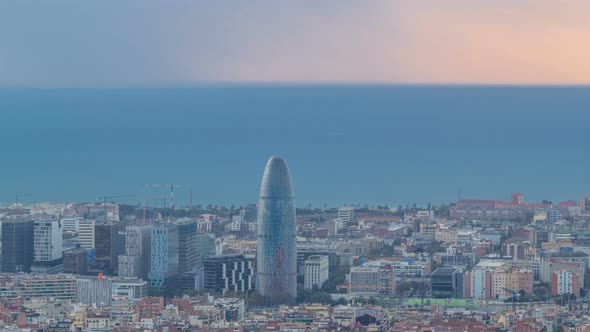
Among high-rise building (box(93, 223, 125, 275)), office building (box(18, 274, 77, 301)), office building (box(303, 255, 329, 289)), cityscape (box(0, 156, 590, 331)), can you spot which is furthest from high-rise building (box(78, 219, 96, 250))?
office building (box(303, 255, 329, 289))

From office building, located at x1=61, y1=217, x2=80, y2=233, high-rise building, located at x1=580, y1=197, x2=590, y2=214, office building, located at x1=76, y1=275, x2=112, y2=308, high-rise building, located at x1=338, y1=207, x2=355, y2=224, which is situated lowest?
office building, located at x1=76, y1=275, x2=112, y2=308

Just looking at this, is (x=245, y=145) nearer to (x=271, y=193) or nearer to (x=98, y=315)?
(x=271, y=193)

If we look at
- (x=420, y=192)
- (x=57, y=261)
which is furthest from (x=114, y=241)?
(x=420, y=192)

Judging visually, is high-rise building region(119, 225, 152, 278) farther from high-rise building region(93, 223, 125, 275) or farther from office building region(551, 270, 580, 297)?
office building region(551, 270, 580, 297)

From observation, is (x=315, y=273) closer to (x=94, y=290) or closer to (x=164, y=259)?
(x=164, y=259)

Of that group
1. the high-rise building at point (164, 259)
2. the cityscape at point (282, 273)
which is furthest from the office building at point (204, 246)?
the high-rise building at point (164, 259)

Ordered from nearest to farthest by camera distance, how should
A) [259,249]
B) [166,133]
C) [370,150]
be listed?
1. [259,249]
2. [370,150]
3. [166,133]

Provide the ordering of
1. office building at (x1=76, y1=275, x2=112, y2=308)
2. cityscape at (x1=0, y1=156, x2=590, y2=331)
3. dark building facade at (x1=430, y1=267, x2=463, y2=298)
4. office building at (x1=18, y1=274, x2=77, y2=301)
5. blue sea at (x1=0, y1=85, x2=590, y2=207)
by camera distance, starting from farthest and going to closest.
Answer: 1. blue sea at (x1=0, y1=85, x2=590, y2=207)
2. dark building facade at (x1=430, y1=267, x2=463, y2=298)
3. office building at (x1=18, y1=274, x2=77, y2=301)
4. office building at (x1=76, y1=275, x2=112, y2=308)
5. cityscape at (x1=0, y1=156, x2=590, y2=331)
